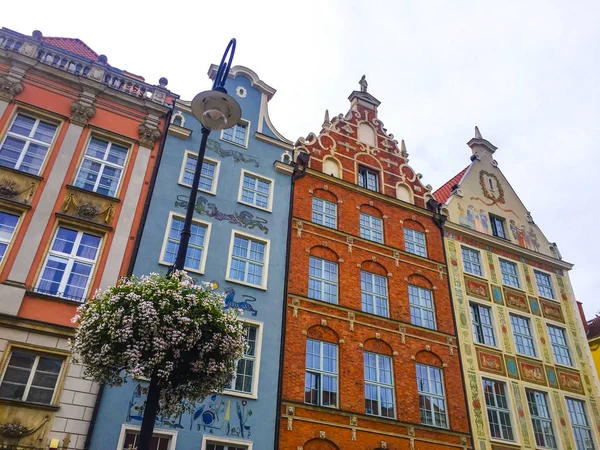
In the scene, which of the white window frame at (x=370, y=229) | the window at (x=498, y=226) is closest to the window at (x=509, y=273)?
the window at (x=498, y=226)

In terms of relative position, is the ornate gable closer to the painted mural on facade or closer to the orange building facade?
the orange building facade

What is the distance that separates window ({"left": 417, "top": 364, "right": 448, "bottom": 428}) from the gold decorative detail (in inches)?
455

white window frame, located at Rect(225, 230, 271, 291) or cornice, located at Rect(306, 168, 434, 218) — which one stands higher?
cornice, located at Rect(306, 168, 434, 218)

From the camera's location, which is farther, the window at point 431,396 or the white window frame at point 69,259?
the window at point 431,396

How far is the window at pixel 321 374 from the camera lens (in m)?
15.9

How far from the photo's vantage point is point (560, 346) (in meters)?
22.0

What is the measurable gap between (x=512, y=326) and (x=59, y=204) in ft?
57.3

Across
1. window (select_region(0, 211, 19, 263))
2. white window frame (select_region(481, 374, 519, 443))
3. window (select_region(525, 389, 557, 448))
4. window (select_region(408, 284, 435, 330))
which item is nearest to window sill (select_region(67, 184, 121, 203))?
window (select_region(0, 211, 19, 263))

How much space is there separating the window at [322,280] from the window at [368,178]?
4743 millimetres

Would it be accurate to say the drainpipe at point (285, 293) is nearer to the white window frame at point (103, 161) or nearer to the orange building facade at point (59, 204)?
the orange building facade at point (59, 204)

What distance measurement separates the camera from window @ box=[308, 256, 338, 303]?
18055 millimetres

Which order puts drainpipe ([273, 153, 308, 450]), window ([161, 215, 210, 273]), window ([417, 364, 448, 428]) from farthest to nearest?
1. window ([417, 364, 448, 428])
2. window ([161, 215, 210, 273])
3. drainpipe ([273, 153, 308, 450])

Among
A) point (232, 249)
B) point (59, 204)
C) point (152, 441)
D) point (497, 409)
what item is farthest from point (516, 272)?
point (59, 204)

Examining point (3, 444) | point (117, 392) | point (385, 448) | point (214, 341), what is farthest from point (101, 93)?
point (385, 448)
